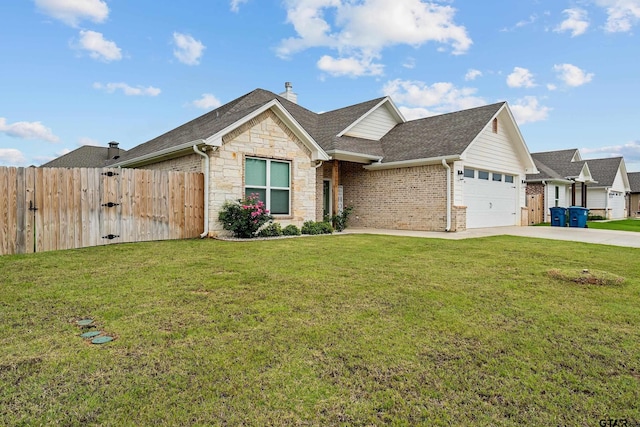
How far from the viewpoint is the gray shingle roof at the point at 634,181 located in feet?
127

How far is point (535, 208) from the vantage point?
22.6 metres

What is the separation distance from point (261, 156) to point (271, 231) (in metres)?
2.53

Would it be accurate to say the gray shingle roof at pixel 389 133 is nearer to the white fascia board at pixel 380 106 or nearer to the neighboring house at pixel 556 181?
the white fascia board at pixel 380 106

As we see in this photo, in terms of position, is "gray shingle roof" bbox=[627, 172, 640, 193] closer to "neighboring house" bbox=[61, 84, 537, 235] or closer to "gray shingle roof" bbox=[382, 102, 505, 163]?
"neighboring house" bbox=[61, 84, 537, 235]

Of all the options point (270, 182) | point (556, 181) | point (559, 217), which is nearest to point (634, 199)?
point (556, 181)

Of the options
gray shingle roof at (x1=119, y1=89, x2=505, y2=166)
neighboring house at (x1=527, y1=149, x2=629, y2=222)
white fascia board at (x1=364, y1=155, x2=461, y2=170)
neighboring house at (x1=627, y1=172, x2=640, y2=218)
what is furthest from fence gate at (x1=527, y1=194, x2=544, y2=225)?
neighboring house at (x1=627, y1=172, x2=640, y2=218)

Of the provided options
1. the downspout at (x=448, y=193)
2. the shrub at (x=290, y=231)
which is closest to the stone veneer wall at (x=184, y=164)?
the shrub at (x=290, y=231)

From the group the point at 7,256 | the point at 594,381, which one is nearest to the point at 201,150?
the point at 7,256

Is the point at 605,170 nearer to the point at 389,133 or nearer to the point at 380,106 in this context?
the point at 389,133

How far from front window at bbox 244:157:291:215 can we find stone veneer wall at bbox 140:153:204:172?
148cm

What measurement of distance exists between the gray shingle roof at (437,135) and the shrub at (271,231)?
268 inches

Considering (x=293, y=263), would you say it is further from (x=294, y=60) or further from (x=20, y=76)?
(x=294, y=60)

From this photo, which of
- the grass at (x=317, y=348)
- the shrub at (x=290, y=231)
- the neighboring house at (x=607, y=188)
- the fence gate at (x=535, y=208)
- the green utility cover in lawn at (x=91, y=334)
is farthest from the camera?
the neighboring house at (x=607, y=188)

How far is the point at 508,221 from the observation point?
18391mm
